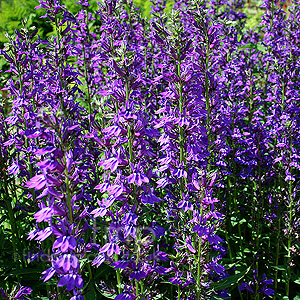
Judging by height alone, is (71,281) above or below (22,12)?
below

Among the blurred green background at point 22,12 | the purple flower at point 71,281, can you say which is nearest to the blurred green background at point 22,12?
the blurred green background at point 22,12

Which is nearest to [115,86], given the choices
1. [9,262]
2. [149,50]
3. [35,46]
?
[35,46]

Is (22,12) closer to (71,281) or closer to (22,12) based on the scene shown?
(22,12)

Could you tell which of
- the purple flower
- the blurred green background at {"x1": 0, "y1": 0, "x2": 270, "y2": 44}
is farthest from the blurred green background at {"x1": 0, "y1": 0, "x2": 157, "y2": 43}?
the purple flower

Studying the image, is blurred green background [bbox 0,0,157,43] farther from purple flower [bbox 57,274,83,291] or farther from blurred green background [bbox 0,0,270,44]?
purple flower [bbox 57,274,83,291]

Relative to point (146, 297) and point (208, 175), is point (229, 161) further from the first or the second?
point (146, 297)

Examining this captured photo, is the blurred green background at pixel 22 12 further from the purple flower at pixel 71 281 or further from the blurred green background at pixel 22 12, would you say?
the purple flower at pixel 71 281

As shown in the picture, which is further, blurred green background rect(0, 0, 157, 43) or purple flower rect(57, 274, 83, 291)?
blurred green background rect(0, 0, 157, 43)

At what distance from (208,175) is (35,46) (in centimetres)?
297

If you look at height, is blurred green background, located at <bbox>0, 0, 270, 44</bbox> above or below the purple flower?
above

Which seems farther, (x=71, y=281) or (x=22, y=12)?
(x=22, y=12)

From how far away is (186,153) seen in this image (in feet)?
→ 11.0

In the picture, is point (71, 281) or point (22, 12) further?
point (22, 12)

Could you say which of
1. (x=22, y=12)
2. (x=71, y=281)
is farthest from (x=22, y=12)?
(x=71, y=281)
